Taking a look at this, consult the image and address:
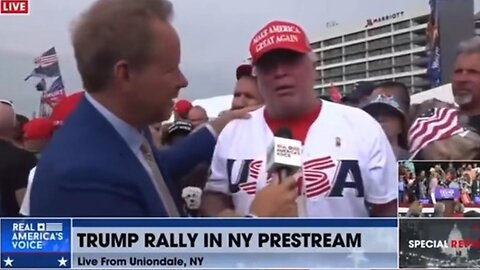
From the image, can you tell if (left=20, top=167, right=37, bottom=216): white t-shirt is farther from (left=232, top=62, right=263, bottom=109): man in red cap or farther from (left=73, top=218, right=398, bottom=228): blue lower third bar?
(left=232, top=62, right=263, bottom=109): man in red cap

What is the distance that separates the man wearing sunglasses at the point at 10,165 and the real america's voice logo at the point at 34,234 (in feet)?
0.23

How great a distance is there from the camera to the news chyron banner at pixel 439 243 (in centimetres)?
236

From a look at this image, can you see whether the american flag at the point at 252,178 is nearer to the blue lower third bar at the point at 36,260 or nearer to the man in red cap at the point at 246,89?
the man in red cap at the point at 246,89

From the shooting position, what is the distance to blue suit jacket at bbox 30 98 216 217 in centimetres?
225

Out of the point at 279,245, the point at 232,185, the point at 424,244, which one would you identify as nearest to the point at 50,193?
the point at 232,185

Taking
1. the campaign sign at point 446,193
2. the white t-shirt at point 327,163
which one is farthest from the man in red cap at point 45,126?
the campaign sign at point 446,193

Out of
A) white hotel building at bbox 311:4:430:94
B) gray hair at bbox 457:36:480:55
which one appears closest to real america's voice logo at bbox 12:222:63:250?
white hotel building at bbox 311:4:430:94

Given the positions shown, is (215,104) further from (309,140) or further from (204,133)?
(309,140)

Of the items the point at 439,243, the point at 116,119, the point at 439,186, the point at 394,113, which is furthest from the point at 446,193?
the point at 116,119

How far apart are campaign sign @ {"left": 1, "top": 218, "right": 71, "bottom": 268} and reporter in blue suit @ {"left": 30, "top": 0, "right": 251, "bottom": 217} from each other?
96mm

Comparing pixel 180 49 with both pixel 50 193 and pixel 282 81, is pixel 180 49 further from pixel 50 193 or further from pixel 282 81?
pixel 50 193

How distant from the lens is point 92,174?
225 centimetres

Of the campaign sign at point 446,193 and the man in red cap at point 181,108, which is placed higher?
the man in red cap at point 181,108

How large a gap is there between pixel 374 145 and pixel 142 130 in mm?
894
